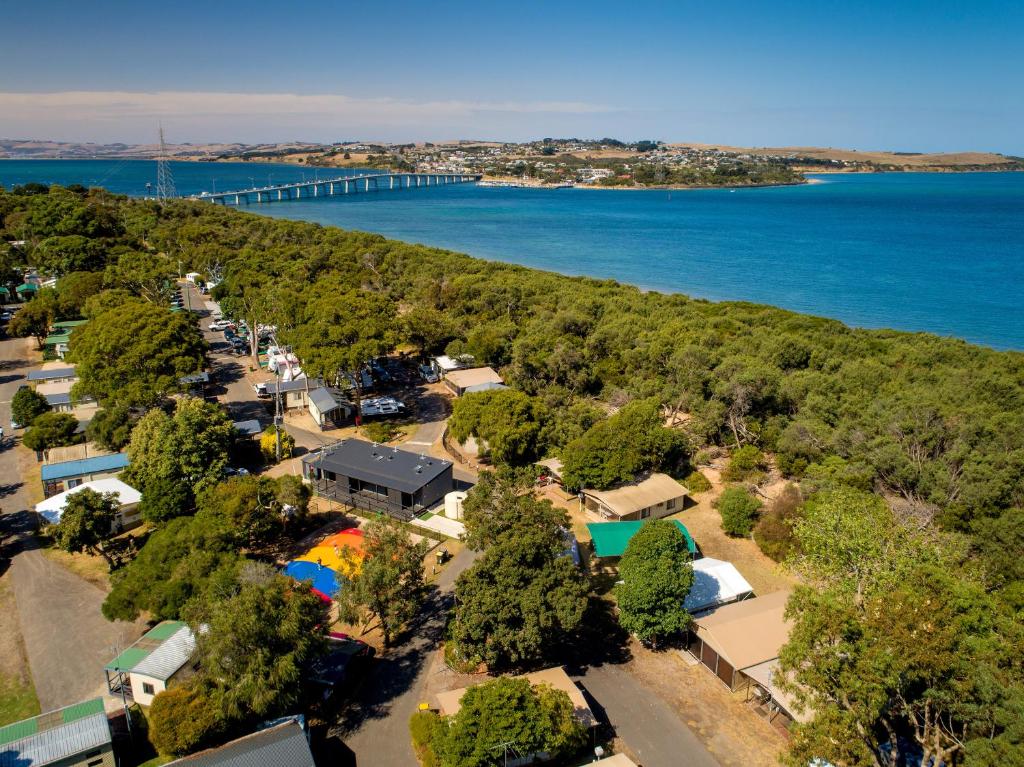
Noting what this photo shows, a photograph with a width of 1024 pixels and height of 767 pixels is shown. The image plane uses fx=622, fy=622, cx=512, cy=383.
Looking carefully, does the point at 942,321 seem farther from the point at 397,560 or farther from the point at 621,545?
the point at 397,560

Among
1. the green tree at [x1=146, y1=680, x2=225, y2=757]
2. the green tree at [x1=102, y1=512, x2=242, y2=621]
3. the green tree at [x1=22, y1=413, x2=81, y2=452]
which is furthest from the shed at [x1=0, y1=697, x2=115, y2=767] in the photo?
the green tree at [x1=22, y1=413, x2=81, y2=452]

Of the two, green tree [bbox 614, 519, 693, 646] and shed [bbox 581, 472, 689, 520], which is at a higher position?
green tree [bbox 614, 519, 693, 646]

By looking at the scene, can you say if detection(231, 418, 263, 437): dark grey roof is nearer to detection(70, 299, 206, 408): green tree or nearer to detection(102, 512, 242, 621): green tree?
detection(70, 299, 206, 408): green tree

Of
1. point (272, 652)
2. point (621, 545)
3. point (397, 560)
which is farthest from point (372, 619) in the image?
point (621, 545)

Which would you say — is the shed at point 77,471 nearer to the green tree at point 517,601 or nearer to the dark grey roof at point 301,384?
the dark grey roof at point 301,384

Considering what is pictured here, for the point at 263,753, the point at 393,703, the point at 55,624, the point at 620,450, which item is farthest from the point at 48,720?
the point at 620,450

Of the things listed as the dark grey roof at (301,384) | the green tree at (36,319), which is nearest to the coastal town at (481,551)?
the dark grey roof at (301,384)
